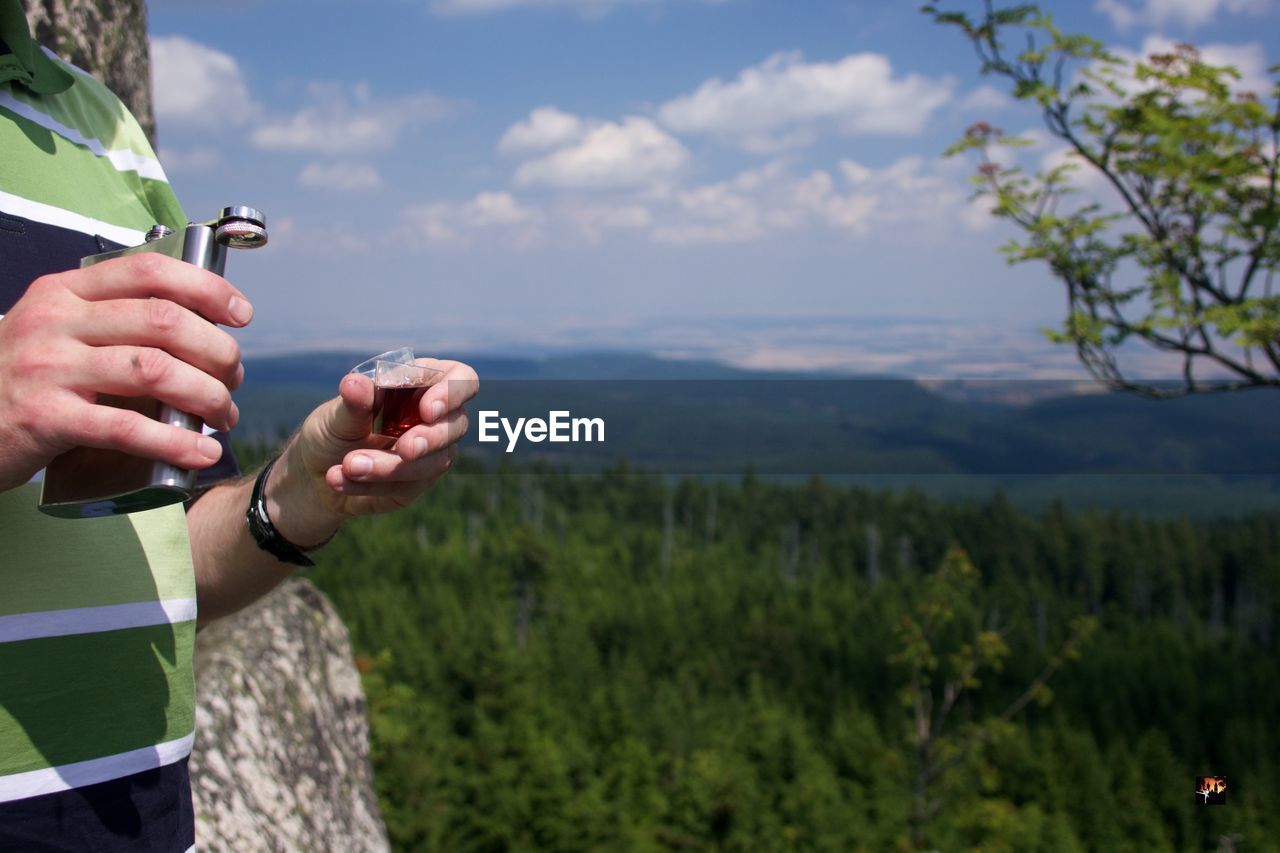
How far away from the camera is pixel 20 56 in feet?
4.35

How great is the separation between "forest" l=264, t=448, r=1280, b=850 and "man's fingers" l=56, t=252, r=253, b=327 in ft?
76.5

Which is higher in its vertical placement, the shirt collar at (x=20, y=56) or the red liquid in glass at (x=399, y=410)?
the shirt collar at (x=20, y=56)

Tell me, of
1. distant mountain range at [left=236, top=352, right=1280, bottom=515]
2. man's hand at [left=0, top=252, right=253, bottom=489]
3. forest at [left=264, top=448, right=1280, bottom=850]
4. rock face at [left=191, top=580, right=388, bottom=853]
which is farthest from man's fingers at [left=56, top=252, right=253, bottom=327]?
forest at [left=264, top=448, right=1280, bottom=850]

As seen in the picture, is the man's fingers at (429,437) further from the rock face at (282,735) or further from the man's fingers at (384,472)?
the rock face at (282,735)

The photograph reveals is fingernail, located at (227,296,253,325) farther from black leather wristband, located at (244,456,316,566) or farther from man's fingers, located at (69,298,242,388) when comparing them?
black leather wristband, located at (244,456,316,566)

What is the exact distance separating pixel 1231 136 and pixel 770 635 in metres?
56.1

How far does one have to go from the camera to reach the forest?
124ft

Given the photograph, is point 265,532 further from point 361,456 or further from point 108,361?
point 108,361

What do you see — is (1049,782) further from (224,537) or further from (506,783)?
(224,537)

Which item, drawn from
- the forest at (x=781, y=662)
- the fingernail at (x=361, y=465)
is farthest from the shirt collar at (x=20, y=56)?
the forest at (x=781, y=662)

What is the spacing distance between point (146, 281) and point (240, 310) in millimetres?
87

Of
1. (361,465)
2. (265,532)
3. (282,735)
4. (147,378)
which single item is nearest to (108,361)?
(147,378)

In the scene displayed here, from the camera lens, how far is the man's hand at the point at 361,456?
1287 millimetres

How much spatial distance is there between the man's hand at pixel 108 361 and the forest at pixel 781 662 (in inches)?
917
